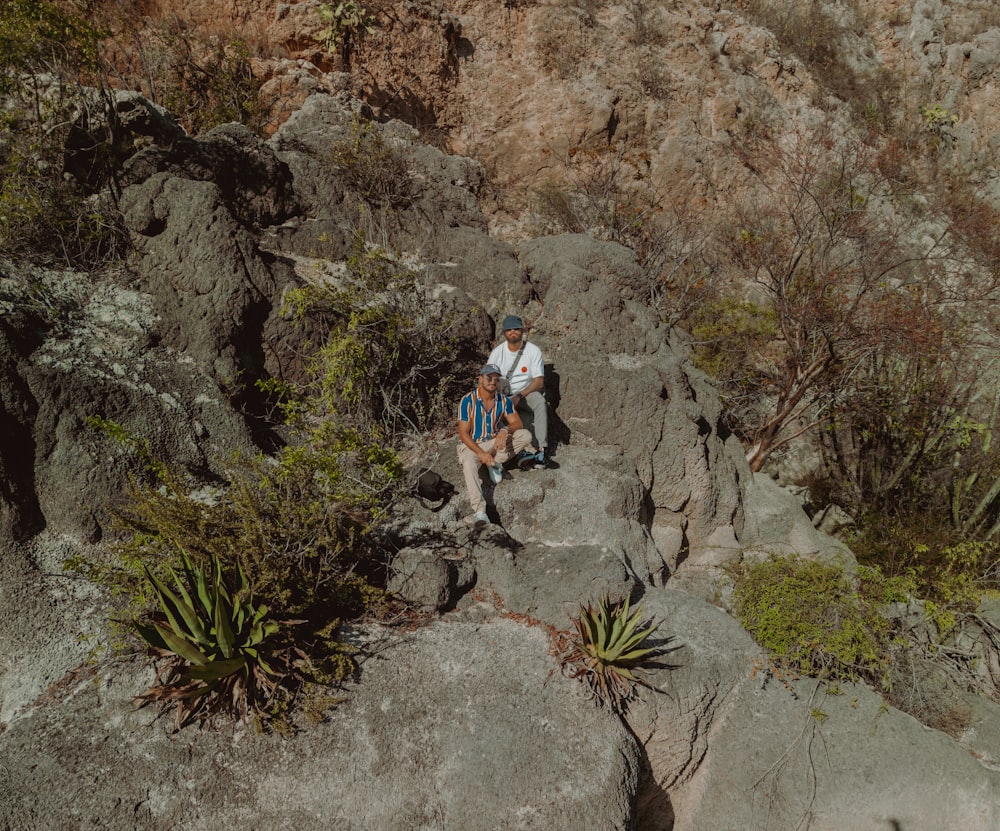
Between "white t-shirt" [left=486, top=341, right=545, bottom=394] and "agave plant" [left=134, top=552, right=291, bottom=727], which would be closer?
"agave plant" [left=134, top=552, right=291, bottom=727]

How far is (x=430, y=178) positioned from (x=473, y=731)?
858 cm

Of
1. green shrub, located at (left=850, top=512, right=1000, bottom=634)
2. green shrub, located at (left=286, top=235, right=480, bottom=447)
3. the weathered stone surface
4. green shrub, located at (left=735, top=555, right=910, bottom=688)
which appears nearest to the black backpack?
green shrub, located at (left=286, top=235, right=480, bottom=447)

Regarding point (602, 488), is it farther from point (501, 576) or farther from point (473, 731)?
point (473, 731)

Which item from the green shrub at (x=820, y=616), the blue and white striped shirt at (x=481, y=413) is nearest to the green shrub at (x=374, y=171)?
the blue and white striped shirt at (x=481, y=413)

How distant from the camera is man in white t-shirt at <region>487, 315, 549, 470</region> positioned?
6574 mm

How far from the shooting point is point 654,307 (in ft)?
29.7

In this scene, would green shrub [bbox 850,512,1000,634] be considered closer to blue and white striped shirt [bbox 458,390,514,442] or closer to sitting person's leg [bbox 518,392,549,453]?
sitting person's leg [bbox 518,392,549,453]

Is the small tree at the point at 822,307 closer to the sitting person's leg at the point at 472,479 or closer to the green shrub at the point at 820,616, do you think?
the green shrub at the point at 820,616

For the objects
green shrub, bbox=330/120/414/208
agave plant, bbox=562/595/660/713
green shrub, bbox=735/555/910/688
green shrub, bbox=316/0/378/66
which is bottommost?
green shrub, bbox=735/555/910/688

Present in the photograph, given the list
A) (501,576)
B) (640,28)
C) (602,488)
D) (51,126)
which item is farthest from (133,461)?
(640,28)

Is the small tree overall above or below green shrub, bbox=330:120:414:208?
below

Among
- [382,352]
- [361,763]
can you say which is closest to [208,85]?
[382,352]

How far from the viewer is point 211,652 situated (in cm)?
394

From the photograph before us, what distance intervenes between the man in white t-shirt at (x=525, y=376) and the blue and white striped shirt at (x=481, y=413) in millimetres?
352
